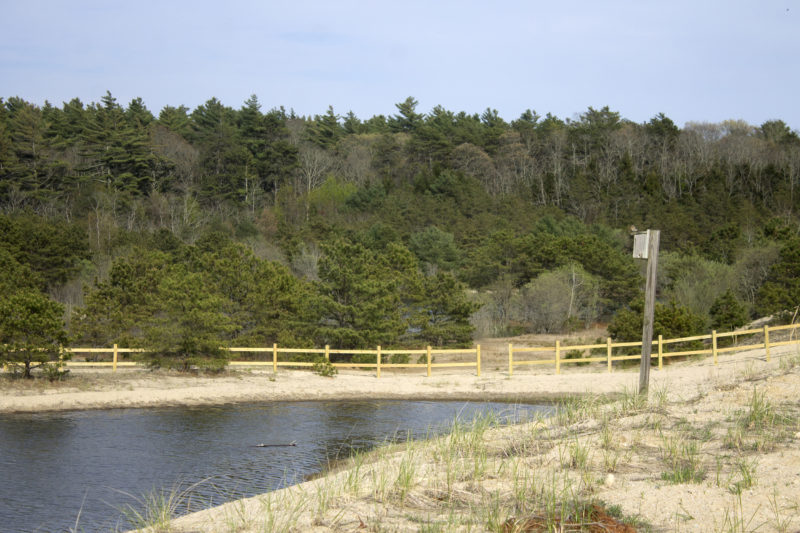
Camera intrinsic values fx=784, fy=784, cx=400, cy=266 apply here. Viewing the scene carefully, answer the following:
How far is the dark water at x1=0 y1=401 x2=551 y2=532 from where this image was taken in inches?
496

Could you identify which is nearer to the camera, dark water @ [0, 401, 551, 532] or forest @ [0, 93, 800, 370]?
dark water @ [0, 401, 551, 532]

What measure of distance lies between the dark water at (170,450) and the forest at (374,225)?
184 inches

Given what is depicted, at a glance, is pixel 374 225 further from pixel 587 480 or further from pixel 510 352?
pixel 587 480

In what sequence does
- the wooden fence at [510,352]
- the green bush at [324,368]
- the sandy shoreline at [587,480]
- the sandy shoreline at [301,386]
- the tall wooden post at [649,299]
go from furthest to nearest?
the green bush at [324,368]
the wooden fence at [510,352]
the sandy shoreline at [301,386]
the tall wooden post at [649,299]
the sandy shoreline at [587,480]

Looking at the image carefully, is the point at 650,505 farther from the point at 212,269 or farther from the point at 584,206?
the point at 584,206

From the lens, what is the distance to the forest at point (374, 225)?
107 feet

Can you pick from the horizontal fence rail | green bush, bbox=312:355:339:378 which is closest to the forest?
the horizontal fence rail

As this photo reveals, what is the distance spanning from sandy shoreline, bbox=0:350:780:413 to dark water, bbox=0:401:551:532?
111 centimetres

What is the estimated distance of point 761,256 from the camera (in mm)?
47312

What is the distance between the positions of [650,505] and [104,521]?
7.72 meters

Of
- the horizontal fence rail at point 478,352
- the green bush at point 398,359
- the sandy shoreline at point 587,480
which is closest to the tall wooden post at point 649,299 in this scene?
the sandy shoreline at point 587,480

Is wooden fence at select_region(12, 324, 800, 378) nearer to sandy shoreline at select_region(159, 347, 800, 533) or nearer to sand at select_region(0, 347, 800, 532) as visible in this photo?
sand at select_region(0, 347, 800, 532)

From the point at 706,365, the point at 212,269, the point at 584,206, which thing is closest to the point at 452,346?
the point at 212,269

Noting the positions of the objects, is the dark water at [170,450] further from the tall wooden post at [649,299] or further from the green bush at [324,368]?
the green bush at [324,368]
